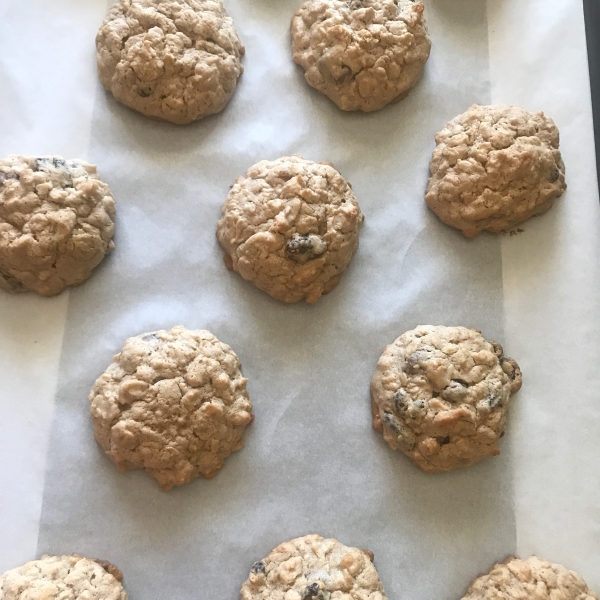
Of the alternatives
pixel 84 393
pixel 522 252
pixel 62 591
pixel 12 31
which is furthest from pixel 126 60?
pixel 62 591

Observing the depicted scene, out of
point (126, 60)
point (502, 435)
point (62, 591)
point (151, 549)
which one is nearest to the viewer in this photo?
point (62, 591)

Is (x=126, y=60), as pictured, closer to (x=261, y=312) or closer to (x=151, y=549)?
(x=261, y=312)

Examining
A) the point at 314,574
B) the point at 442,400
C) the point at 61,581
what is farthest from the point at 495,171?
the point at 61,581

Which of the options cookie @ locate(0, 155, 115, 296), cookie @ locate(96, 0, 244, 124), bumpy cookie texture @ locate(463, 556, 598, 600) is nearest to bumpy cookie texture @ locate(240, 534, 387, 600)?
bumpy cookie texture @ locate(463, 556, 598, 600)

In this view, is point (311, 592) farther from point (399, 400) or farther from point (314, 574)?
point (399, 400)

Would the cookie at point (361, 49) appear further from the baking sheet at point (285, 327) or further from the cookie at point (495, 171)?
the cookie at point (495, 171)

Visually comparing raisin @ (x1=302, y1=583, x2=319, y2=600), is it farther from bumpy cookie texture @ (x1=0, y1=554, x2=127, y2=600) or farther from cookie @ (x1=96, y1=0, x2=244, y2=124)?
cookie @ (x1=96, y1=0, x2=244, y2=124)

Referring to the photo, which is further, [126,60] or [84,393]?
[126,60]
